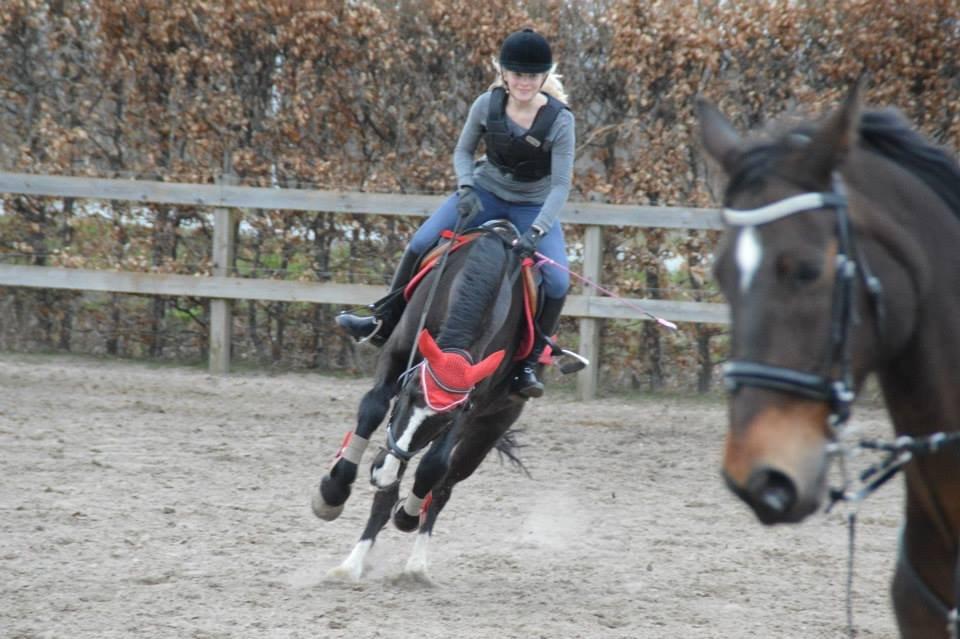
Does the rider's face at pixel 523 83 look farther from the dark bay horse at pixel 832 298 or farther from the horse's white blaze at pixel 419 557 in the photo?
the dark bay horse at pixel 832 298

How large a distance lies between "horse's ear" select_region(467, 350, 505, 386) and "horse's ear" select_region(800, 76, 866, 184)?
9.78ft

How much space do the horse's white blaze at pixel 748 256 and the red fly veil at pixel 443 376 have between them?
9.28ft

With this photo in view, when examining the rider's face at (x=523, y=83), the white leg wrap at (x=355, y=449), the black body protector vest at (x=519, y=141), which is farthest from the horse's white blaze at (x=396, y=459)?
the rider's face at (x=523, y=83)

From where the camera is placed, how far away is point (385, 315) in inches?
245

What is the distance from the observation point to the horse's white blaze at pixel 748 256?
2365 mm

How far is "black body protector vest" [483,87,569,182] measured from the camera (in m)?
6.23

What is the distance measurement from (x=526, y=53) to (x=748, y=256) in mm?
3930

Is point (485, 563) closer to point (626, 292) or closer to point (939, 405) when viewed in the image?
point (939, 405)

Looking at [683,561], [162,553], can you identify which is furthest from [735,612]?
[162,553]

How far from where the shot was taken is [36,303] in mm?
11656

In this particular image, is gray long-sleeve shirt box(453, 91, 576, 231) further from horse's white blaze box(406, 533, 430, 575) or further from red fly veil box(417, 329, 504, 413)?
horse's white blaze box(406, 533, 430, 575)

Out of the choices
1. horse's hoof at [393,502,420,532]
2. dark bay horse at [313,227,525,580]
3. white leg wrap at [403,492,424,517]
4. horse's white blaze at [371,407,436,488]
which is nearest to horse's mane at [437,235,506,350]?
dark bay horse at [313,227,525,580]

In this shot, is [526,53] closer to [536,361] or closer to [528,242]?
[528,242]

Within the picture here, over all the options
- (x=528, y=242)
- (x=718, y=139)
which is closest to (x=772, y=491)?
(x=718, y=139)
